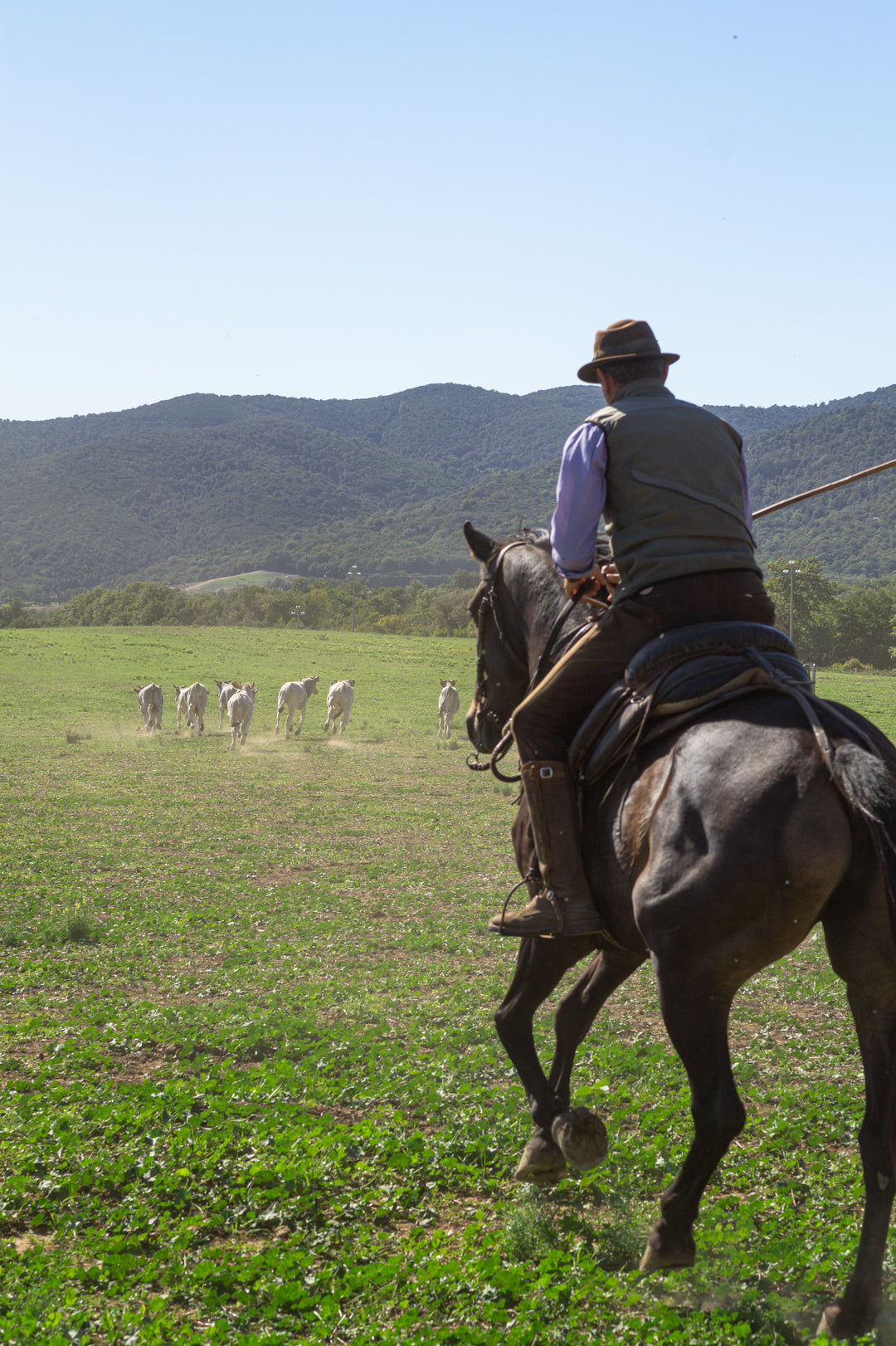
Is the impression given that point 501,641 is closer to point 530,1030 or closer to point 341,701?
point 530,1030

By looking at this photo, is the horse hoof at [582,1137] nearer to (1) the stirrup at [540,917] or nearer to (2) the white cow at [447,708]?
(1) the stirrup at [540,917]

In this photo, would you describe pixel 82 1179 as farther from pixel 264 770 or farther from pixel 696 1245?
pixel 264 770

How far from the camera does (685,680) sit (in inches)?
155

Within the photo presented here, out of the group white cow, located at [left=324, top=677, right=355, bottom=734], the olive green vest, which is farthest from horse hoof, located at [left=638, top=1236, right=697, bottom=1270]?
white cow, located at [left=324, top=677, right=355, bottom=734]

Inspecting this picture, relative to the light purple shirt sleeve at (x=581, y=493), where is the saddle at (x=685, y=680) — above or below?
below

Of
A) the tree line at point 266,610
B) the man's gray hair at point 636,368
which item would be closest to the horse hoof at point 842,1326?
the man's gray hair at point 636,368

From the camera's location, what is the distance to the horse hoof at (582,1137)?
14.3 feet

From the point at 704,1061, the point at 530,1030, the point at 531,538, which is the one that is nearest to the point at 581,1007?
the point at 530,1030

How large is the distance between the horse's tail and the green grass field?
1720 mm

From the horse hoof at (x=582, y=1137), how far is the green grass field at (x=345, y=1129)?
263mm

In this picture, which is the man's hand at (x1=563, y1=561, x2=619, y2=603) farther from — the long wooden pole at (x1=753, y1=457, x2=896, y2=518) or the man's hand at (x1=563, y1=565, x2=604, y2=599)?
the long wooden pole at (x1=753, y1=457, x2=896, y2=518)

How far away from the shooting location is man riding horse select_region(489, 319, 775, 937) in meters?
4.17

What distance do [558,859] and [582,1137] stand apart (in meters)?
1.19

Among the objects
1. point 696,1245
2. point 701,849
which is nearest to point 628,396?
point 701,849
